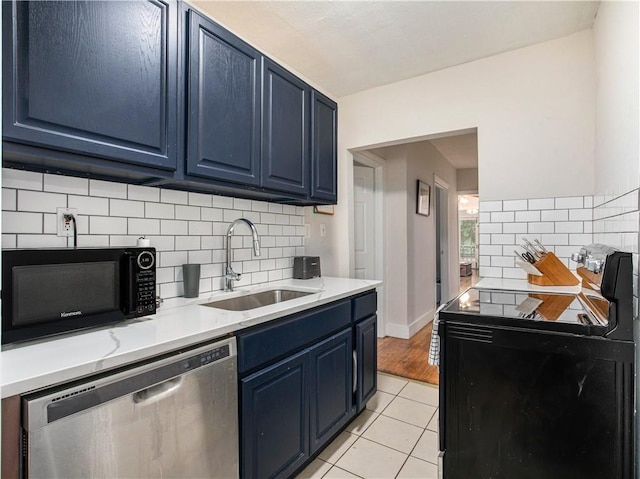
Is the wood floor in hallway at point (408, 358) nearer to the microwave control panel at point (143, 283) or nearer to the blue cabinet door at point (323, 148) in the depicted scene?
the blue cabinet door at point (323, 148)

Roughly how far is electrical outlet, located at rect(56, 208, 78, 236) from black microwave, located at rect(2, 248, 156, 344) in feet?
0.98

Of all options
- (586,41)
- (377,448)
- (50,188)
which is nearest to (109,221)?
(50,188)

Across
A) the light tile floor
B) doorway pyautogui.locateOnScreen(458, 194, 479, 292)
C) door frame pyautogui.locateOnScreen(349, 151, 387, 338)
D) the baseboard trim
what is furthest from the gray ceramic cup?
doorway pyautogui.locateOnScreen(458, 194, 479, 292)

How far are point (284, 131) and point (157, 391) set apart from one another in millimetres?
1548

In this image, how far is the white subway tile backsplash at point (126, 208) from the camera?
4.85 feet

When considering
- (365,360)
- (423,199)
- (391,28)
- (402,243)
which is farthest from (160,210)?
(423,199)

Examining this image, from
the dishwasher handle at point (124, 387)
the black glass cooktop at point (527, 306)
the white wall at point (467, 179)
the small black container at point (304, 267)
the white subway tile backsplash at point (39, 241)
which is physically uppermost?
the white wall at point (467, 179)

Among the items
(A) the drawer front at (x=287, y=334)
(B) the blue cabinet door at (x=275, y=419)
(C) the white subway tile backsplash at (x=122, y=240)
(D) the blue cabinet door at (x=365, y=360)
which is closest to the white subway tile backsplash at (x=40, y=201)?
(C) the white subway tile backsplash at (x=122, y=240)

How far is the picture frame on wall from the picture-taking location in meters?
4.12

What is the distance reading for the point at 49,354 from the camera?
2.97 ft

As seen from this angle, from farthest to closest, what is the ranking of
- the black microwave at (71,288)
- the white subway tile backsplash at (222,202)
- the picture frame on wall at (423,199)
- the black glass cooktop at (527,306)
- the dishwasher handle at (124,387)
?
the picture frame on wall at (423,199), the white subway tile backsplash at (222,202), the black glass cooktop at (527,306), the black microwave at (71,288), the dishwasher handle at (124,387)

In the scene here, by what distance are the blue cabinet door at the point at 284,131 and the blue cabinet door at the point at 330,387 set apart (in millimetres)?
963

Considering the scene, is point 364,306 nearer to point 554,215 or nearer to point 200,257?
point 200,257

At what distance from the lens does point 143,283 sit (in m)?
1.24
